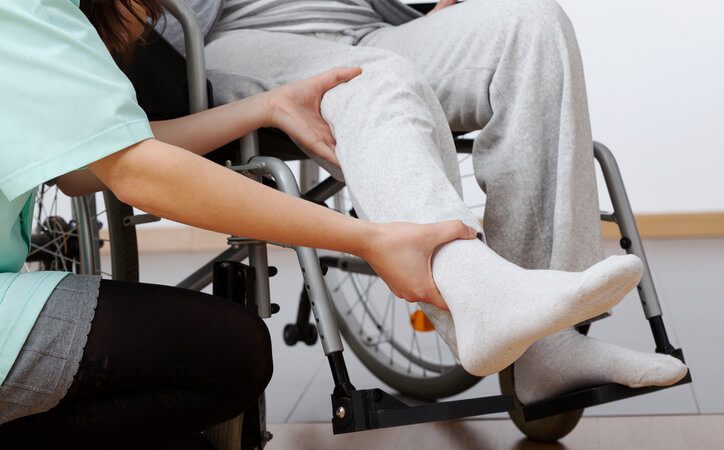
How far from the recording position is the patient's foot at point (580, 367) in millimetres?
970

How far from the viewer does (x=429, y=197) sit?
2.78 feet

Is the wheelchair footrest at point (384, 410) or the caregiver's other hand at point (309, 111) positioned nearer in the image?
the wheelchair footrest at point (384, 410)

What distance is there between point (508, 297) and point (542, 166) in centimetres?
30

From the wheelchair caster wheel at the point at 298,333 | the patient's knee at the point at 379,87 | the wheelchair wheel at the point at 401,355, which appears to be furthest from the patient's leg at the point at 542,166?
the wheelchair caster wheel at the point at 298,333

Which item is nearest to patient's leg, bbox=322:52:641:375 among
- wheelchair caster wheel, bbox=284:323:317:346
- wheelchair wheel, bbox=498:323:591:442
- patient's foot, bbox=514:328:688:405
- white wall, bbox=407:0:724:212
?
patient's foot, bbox=514:328:688:405

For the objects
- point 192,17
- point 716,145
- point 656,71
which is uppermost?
point 192,17

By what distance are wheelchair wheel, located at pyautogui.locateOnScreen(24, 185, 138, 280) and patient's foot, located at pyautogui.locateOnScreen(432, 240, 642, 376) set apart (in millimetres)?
718

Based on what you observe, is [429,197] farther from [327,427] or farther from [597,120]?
[597,120]

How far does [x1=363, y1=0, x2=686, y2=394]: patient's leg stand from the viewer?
3.23 ft

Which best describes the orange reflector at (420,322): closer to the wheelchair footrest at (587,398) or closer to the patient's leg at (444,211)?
the wheelchair footrest at (587,398)

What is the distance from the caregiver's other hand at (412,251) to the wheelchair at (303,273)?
14 cm

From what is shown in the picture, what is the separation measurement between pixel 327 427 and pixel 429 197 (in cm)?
82

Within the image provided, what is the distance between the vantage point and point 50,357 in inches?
30.9

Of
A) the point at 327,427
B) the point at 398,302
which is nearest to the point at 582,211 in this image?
the point at 327,427
